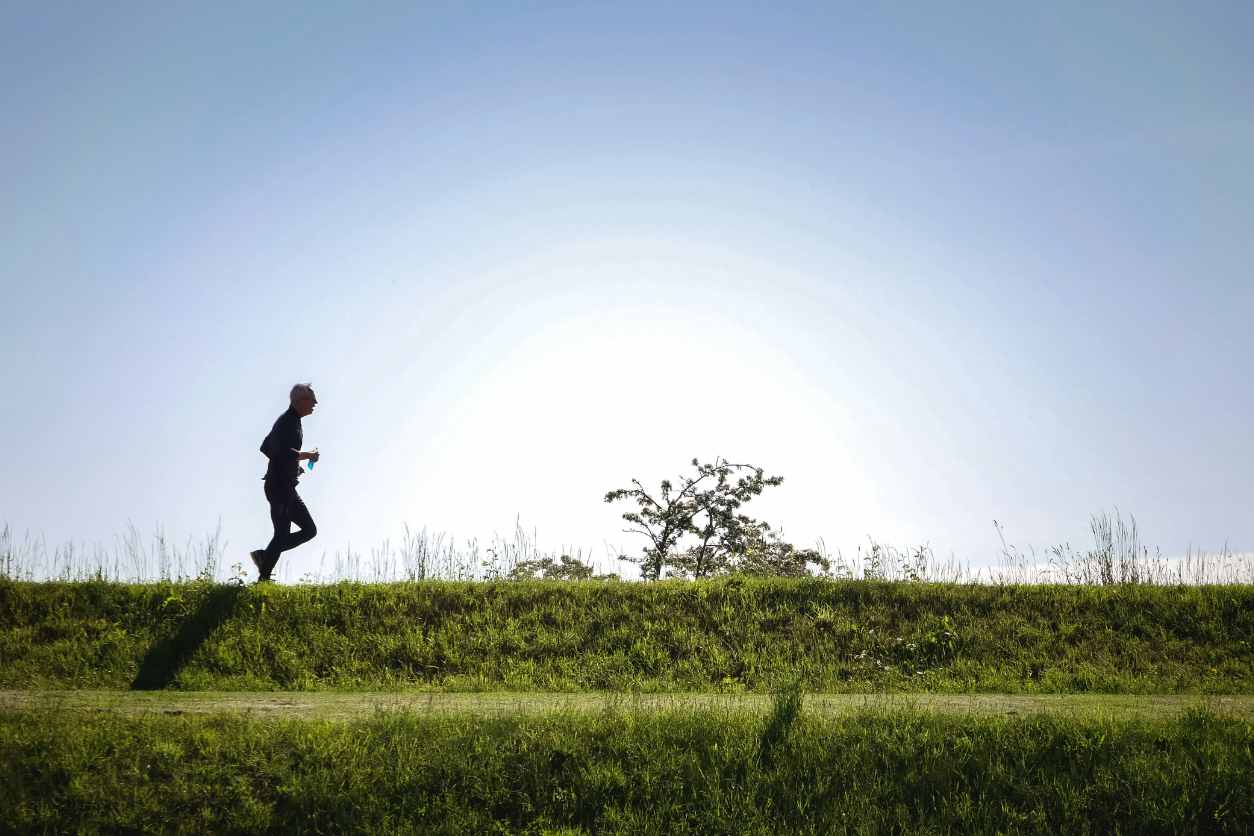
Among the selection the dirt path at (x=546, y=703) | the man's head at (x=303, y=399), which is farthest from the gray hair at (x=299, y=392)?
the dirt path at (x=546, y=703)

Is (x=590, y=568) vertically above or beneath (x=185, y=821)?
above

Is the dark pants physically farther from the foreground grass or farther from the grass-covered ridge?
the foreground grass

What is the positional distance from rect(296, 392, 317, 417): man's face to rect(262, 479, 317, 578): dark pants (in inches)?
51.2

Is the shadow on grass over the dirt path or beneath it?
over

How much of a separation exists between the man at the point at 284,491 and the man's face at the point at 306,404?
0.17 metres

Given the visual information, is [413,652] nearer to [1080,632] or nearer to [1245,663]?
[1080,632]

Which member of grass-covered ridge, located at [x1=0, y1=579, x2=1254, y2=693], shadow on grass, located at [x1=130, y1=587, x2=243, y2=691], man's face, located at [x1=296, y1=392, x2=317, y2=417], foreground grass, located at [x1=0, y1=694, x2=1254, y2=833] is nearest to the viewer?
foreground grass, located at [x1=0, y1=694, x2=1254, y2=833]

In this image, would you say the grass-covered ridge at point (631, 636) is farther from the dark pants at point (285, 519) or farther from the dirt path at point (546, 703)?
the dirt path at point (546, 703)

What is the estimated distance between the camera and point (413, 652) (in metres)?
15.7

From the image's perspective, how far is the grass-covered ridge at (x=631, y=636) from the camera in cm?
1496

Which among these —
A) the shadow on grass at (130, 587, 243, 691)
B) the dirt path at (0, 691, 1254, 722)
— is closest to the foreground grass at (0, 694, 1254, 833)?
the dirt path at (0, 691, 1254, 722)

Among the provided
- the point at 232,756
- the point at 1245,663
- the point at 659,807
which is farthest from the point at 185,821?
the point at 1245,663

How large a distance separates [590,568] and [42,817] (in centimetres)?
2018

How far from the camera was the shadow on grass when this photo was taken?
1459 cm
